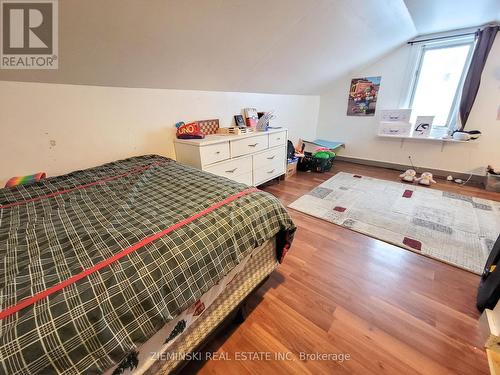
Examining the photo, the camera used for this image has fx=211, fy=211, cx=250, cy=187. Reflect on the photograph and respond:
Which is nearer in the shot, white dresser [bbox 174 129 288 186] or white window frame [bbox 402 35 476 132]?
white dresser [bbox 174 129 288 186]

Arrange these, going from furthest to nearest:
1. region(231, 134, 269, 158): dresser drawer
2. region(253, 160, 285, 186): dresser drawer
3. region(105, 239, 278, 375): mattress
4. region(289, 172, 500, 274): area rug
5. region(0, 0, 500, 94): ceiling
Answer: region(253, 160, 285, 186): dresser drawer < region(231, 134, 269, 158): dresser drawer < region(289, 172, 500, 274): area rug < region(0, 0, 500, 94): ceiling < region(105, 239, 278, 375): mattress

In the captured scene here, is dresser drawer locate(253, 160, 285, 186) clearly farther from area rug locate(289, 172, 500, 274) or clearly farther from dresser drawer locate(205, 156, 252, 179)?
area rug locate(289, 172, 500, 274)

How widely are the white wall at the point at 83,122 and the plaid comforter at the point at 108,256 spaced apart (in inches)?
13.3

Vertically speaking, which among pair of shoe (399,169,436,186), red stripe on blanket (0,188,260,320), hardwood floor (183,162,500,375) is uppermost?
pair of shoe (399,169,436,186)

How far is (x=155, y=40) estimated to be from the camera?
148 centimetres

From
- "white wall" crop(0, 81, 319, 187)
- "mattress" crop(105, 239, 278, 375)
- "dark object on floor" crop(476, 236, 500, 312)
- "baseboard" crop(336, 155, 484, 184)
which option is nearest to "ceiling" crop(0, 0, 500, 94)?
"white wall" crop(0, 81, 319, 187)

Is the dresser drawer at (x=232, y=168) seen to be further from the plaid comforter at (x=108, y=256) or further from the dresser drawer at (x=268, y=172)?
the plaid comforter at (x=108, y=256)

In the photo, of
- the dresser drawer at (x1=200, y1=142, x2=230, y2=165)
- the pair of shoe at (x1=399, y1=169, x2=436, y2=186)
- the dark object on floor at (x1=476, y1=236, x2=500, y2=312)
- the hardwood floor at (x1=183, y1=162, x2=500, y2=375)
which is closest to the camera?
the hardwood floor at (x1=183, y1=162, x2=500, y2=375)

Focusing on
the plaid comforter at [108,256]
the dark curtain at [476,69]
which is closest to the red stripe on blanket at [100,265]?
the plaid comforter at [108,256]

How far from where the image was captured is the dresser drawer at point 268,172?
2.67 meters

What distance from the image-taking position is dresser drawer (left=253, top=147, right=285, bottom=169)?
261cm

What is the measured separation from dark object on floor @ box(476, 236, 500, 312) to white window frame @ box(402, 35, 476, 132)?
270 centimetres

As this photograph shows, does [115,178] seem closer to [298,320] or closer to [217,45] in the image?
[217,45]

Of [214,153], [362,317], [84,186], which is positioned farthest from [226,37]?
[362,317]
